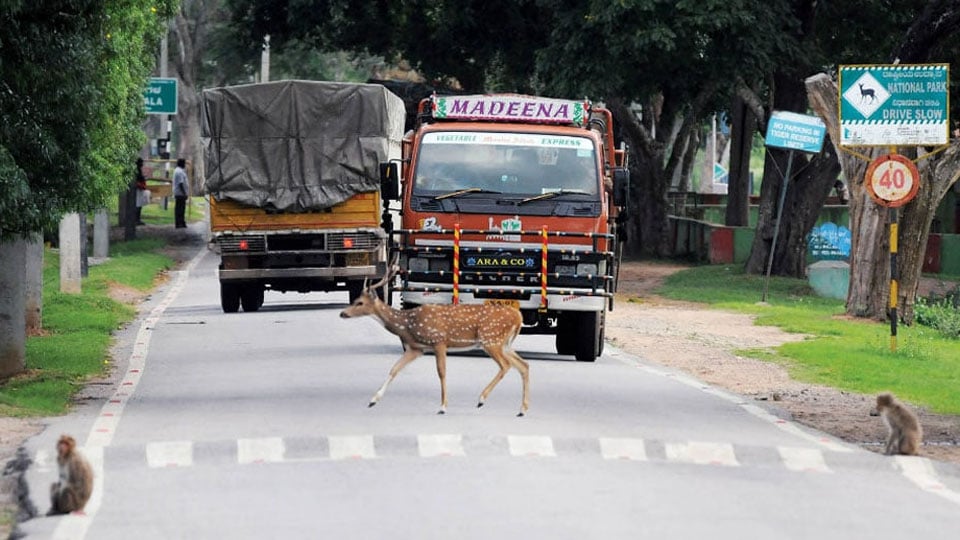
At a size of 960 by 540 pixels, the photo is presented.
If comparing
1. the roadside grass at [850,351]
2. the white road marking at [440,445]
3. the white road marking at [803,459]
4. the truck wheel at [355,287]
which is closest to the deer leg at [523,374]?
the white road marking at [440,445]

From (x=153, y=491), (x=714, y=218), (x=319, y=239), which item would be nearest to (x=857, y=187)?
(x=319, y=239)

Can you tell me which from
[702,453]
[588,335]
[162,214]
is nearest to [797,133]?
[588,335]

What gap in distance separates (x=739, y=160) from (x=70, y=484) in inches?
1547

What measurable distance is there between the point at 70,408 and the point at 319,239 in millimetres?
11423

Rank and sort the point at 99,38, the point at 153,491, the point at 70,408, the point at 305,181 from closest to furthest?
the point at 153,491, the point at 70,408, the point at 99,38, the point at 305,181

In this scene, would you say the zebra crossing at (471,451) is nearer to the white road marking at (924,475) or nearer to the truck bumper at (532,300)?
the white road marking at (924,475)

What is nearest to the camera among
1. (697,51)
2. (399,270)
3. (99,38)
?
(99,38)

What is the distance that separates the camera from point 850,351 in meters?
22.1

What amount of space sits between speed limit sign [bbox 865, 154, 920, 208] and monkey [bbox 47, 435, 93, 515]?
13.1 meters

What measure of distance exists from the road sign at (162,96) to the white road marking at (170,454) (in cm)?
2599

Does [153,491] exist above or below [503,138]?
below

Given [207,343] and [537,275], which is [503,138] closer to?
[537,275]

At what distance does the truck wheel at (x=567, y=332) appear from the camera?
2022 cm

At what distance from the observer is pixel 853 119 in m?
21.9
